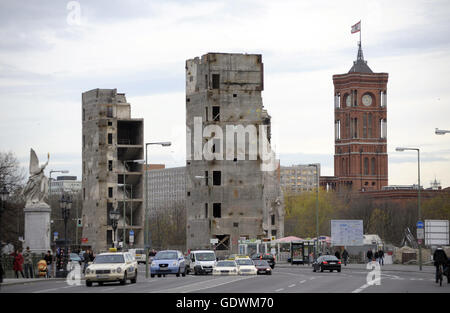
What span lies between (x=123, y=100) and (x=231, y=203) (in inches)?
1119

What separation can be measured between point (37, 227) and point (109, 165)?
62.6 m

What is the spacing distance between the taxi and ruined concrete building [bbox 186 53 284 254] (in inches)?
2672

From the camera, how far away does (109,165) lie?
127625 mm

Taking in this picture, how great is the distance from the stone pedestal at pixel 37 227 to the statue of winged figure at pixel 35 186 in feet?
1.68

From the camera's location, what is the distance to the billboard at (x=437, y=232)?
71438 mm

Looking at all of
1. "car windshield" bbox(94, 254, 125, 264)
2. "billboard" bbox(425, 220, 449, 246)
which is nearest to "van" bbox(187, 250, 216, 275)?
"billboard" bbox(425, 220, 449, 246)

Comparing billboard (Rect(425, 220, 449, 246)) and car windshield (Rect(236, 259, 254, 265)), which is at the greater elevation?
billboard (Rect(425, 220, 449, 246))

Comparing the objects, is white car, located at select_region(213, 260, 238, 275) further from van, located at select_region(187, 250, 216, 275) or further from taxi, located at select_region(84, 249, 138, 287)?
taxi, located at select_region(84, 249, 138, 287)

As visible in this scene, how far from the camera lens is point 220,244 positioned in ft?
373

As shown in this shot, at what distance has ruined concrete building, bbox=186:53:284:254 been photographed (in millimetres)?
113562

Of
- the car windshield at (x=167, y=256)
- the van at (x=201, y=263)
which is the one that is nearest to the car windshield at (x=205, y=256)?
the van at (x=201, y=263)

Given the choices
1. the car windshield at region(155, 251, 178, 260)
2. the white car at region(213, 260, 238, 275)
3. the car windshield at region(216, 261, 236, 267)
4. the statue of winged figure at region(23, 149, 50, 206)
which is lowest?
the white car at region(213, 260, 238, 275)
